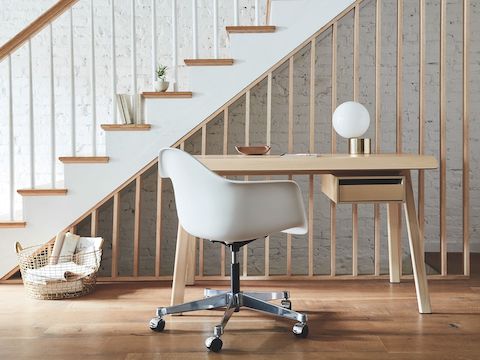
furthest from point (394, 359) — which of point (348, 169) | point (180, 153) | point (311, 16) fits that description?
point (311, 16)

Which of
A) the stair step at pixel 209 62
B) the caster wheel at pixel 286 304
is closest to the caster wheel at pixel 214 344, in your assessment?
the caster wheel at pixel 286 304

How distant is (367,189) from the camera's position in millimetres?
3018

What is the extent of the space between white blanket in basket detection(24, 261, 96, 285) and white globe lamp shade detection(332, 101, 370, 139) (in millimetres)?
1589

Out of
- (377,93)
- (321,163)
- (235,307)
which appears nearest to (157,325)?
(235,307)

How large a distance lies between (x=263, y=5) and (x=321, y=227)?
1.67 meters

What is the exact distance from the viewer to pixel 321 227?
4.86 m

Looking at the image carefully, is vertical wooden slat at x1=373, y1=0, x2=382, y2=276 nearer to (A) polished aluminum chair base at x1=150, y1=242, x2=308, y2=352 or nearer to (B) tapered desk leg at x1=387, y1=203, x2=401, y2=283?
(B) tapered desk leg at x1=387, y1=203, x2=401, y2=283

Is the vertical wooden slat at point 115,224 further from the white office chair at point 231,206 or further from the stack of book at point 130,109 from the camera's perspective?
the white office chair at point 231,206

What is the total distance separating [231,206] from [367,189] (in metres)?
0.71

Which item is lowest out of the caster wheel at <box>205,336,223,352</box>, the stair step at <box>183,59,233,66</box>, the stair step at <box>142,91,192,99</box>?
the caster wheel at <box>205,336,223,352</box>

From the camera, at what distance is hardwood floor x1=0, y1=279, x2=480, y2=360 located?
2.56 metres

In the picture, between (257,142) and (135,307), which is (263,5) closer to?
(257,142)

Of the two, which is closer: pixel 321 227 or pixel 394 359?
pixel 394 359

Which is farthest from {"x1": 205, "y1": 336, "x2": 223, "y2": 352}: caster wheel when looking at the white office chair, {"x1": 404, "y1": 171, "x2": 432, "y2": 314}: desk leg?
{"x1": 404, "y1": 171, "x2": 432, "y2": 314}: desk leg
